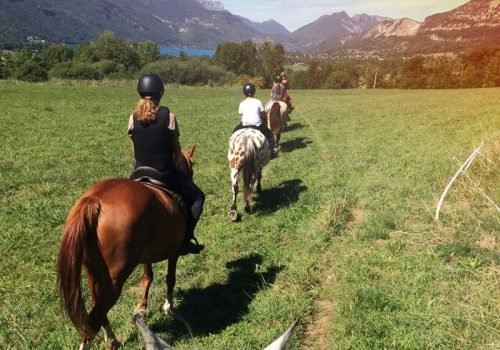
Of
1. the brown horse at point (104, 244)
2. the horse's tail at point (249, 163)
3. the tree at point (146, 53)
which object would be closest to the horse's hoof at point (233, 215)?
the horse's tail at point (249, 163)

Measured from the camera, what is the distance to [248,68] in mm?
90812

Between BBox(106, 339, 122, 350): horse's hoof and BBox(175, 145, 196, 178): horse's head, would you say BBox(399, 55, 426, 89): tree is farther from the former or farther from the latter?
BBox(106, 339, 122, 350): horse's hoof

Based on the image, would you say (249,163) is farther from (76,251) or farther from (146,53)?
(146,53)

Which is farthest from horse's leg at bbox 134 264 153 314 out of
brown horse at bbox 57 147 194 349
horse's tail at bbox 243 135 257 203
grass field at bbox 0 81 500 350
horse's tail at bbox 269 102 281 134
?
horse's tail at bbox 269 102 281 134

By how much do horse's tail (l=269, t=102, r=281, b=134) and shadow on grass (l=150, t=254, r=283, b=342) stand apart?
8668mm

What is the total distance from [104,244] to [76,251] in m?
0.29

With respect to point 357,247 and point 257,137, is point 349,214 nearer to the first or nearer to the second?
point 357,247

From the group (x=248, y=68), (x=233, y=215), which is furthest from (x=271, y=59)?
(x=233, y=215)

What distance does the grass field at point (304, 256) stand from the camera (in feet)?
15.8

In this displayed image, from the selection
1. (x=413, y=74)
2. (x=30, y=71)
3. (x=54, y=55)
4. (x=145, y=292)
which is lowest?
(x=145, y=292)

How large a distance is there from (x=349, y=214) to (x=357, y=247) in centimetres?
169

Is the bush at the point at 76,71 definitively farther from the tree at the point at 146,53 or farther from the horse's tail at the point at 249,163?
the horse's tail at the point at 249,163

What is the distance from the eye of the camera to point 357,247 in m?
7.04

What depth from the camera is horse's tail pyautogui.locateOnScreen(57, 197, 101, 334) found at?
3688 millimetres
